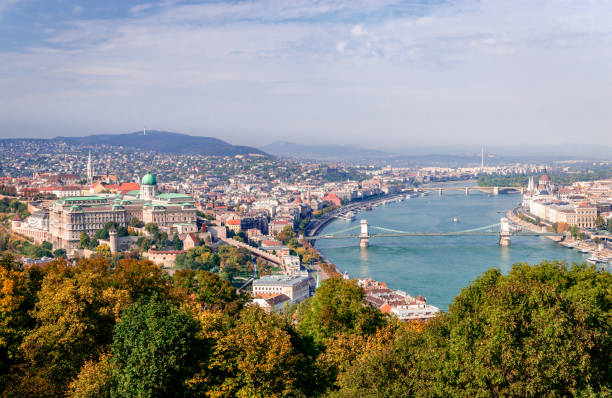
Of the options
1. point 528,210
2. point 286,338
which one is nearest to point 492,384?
point 286,338

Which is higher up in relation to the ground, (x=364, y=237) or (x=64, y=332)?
(x=64, y=332)

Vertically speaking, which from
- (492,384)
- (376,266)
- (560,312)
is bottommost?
(376,266)

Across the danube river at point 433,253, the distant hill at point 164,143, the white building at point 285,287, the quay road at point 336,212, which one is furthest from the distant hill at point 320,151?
the white building at point 285,287

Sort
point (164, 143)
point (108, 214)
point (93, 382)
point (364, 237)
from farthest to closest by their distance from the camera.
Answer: point (164, 143), point (364, 237), point (108, 214), point (93, 382)

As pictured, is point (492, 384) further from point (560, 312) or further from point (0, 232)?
point (0, 232)

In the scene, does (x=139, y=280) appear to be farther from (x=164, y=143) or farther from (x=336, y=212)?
(x=164, y=143)

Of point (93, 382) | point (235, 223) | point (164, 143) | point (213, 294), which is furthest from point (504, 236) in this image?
point (164, 143)

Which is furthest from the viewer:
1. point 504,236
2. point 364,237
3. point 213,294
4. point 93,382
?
point 364,237

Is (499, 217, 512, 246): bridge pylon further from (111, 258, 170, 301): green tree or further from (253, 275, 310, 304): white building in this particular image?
(111, 258, 170, 301): green tree
